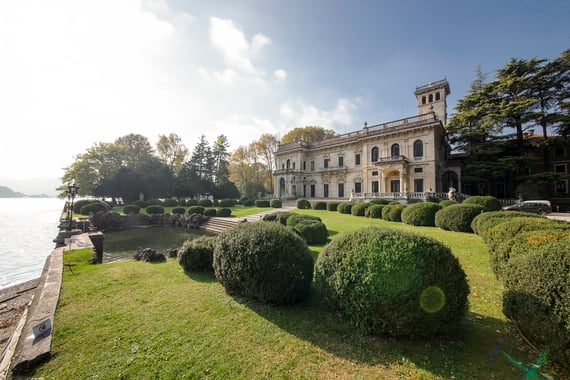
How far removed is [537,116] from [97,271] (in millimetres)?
34238

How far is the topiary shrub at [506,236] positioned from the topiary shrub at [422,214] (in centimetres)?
649

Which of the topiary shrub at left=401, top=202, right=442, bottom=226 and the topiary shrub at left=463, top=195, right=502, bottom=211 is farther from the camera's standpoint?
the topiary shrub at left=463, top=195, right=502, bottom=211

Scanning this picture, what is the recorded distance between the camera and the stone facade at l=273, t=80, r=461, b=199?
81.0ft

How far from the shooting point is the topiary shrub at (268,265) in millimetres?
3783

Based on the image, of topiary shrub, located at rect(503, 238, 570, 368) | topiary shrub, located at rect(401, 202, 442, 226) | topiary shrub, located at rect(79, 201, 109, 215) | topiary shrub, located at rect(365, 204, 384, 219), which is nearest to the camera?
topiary shrub, located at rect(503, 238, 570, 368)

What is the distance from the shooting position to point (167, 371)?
254cm

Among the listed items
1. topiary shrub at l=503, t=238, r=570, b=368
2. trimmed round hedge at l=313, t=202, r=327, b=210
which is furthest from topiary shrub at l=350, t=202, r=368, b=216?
topiary shrub at l=503, t=238, r=570, b=368

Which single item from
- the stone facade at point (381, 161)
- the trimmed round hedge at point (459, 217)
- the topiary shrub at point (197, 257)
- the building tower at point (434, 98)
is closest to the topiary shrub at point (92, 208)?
the topiary shrub at point (197, 257)

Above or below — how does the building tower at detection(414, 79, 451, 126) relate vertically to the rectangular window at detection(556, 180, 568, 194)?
above

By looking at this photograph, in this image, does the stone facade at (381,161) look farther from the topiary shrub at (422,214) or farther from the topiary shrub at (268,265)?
the topiary shrub at (268,265)

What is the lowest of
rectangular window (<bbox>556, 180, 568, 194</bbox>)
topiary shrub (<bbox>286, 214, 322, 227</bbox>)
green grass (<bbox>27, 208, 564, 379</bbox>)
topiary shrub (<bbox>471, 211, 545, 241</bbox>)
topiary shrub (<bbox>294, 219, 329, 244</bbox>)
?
green grass (<bbox>27, 208, 564, 379</bbox>)

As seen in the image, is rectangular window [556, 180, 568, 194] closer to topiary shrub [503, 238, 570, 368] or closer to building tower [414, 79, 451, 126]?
building tower [414, 79, 451, 126]

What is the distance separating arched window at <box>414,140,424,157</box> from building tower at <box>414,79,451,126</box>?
26.2 feet

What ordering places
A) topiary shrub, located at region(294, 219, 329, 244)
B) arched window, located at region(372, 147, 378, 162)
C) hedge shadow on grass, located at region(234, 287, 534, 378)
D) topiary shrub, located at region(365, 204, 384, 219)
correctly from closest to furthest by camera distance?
hedge shadow on grass, located at region(234, 287, 534, 378)
topiary shrub, located at region(294, 219, 329, 244)
topiary shrub, located at region(365, 204, 384, 219)
arched window, located at region(372, 147, 378, 162)
